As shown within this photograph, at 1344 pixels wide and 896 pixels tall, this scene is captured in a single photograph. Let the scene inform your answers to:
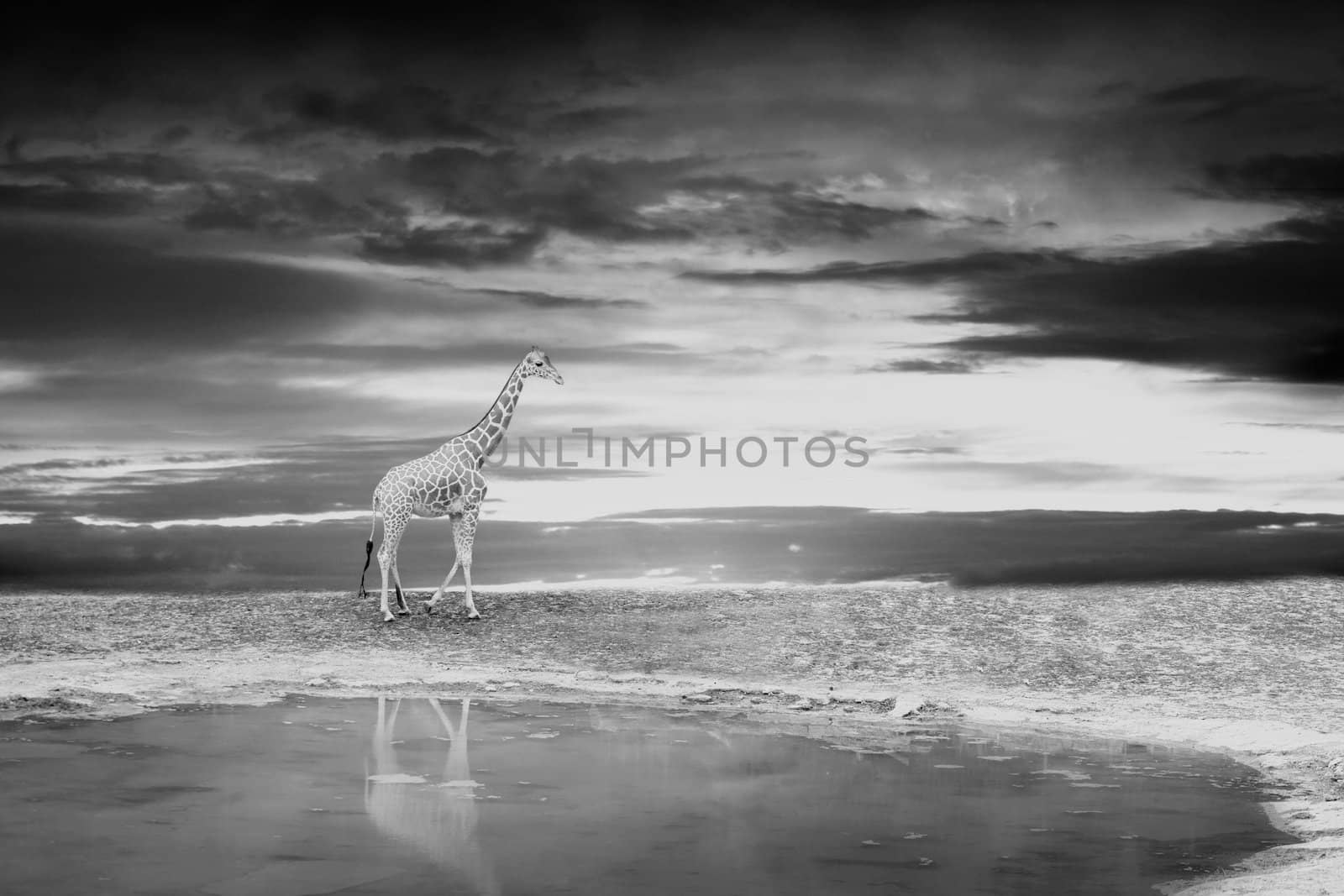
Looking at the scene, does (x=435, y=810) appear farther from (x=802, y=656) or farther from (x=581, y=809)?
(x=802, y=656)

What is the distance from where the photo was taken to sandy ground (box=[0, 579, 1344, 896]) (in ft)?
47.2

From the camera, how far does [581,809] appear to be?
9.54m

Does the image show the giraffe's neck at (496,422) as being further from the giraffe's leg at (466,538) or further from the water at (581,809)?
the water at (581,809)

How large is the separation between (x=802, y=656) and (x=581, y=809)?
28.3 feet

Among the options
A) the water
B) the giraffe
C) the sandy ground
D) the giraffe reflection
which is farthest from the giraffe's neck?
the giraffe reflection

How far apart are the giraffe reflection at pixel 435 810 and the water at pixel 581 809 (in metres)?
0.03

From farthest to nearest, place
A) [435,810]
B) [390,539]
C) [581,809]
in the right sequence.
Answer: [390,539], [581,809], [435,810]

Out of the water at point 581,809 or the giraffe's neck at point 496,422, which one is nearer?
the water at point 581,809

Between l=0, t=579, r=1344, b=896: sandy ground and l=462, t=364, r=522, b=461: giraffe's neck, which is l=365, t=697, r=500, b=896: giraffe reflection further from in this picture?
l=462, t=364, r=522, b=461: giraffe's neck

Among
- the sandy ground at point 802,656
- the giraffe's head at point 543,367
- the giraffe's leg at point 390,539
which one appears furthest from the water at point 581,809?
the giraffe's head at point 543,367

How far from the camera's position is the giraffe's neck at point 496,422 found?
2128cm

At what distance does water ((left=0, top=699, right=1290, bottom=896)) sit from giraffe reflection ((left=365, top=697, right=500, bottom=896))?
29 millimetres

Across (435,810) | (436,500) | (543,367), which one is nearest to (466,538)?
(436,500)

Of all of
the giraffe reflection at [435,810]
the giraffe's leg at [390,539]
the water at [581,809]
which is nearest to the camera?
the water at [581,809]
